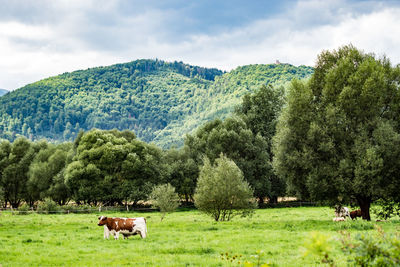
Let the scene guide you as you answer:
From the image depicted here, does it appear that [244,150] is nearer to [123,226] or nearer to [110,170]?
[110,170]

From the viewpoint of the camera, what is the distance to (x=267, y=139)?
6712 centimetres

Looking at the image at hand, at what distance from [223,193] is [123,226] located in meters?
12.6

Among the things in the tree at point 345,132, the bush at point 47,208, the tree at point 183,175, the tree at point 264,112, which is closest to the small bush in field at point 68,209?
the bush at point 47,208

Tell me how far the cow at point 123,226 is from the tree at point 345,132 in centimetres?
1213

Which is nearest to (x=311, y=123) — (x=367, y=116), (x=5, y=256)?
→ (x=367, y=116)

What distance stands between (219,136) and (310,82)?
1419 inches

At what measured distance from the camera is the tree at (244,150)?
61.8 m

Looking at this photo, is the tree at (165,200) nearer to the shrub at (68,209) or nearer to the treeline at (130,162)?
the shrub at (68,209)

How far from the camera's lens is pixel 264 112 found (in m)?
68.3

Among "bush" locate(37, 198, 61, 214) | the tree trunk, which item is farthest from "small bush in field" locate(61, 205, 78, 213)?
the tree trunk

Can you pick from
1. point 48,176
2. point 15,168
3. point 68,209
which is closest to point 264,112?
point 68,209

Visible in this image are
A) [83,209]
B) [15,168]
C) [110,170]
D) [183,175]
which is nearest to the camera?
[83,209]

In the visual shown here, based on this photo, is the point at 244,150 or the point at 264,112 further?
the point at 264,112

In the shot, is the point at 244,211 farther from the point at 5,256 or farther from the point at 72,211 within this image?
the point at 72,211
